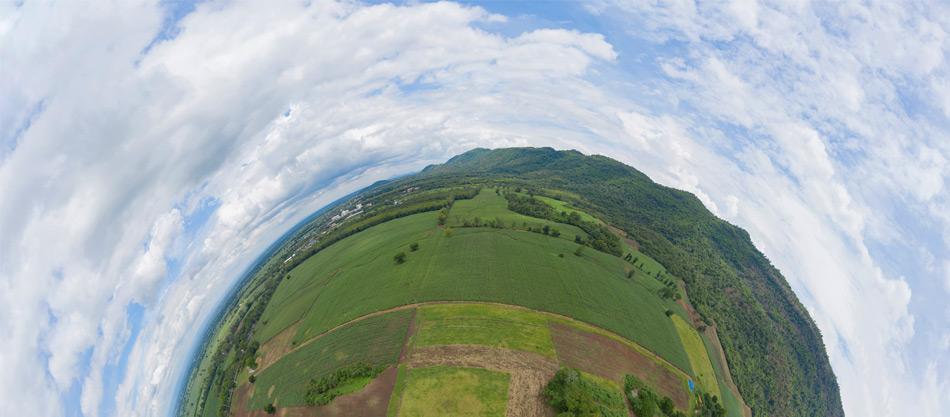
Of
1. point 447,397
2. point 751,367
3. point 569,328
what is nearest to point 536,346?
point 569,328

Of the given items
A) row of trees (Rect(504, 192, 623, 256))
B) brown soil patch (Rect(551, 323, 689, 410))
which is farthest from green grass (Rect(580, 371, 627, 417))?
row of trees (Rect(504, 192, 623, 256))

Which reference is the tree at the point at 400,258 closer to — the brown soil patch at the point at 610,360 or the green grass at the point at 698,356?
the brown soil patch at the point at 610,360

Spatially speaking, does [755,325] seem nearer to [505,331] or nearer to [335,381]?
[505,331]

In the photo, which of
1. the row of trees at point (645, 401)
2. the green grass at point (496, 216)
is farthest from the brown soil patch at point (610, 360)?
the green grass at point (496, 216)

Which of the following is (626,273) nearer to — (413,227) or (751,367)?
(751,367)

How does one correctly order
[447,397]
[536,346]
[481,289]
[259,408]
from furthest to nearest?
[481,289], [259,408], [536,346], [447,397]

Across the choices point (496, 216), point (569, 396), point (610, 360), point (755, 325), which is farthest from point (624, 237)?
point (569, 396)
